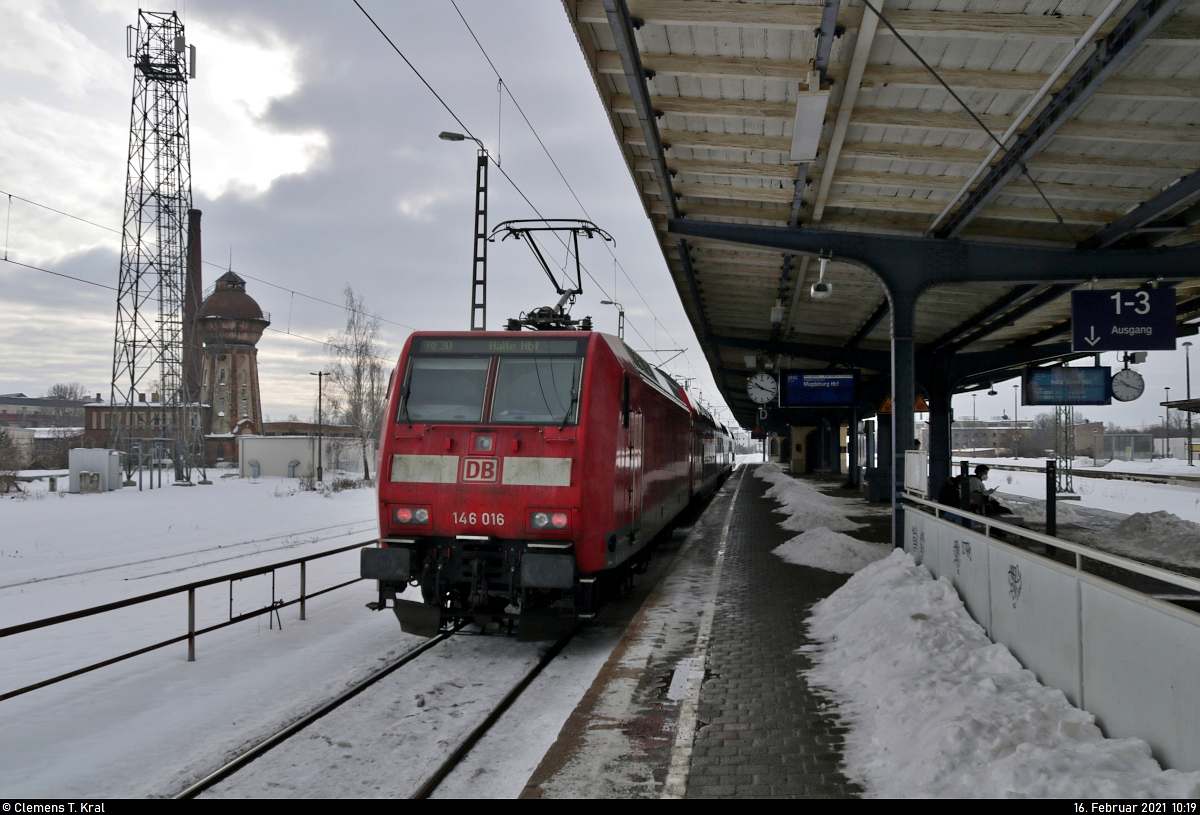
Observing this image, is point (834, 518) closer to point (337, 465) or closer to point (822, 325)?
point (822, 325)

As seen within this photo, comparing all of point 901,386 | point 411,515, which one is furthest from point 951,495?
point 411,515

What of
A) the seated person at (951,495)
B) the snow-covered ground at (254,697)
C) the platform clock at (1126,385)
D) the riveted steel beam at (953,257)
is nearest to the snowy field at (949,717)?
the snow-covered ground at (254,697)

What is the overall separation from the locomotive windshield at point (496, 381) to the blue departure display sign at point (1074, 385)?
13.2 meters

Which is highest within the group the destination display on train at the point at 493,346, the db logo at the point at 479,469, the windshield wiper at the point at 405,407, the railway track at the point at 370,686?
the destination display on train at the point at 493,346

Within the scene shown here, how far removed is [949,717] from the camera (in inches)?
171

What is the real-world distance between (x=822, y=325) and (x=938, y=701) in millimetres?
16633

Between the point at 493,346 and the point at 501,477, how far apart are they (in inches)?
55.0

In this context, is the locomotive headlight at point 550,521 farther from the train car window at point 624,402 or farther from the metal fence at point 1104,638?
the metal fence at point 1104,638

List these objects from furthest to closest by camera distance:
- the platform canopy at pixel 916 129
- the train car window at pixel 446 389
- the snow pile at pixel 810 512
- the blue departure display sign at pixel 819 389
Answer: the blue departure display sign at pixel 819 389 < the snow pile at pixel 810 512 < the train car window at pixel 446 389 < the platform canopy at pixel 916 129

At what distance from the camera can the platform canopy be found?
6000 millimetres

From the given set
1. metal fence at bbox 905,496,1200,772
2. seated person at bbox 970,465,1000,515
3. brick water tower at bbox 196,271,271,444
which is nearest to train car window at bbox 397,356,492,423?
metal fence at bbox 905,496,1200,772

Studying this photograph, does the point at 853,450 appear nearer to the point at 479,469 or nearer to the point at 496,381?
the point at 496,381

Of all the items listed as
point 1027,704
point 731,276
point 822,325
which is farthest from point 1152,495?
point 1027,704

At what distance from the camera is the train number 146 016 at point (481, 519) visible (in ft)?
23.0
